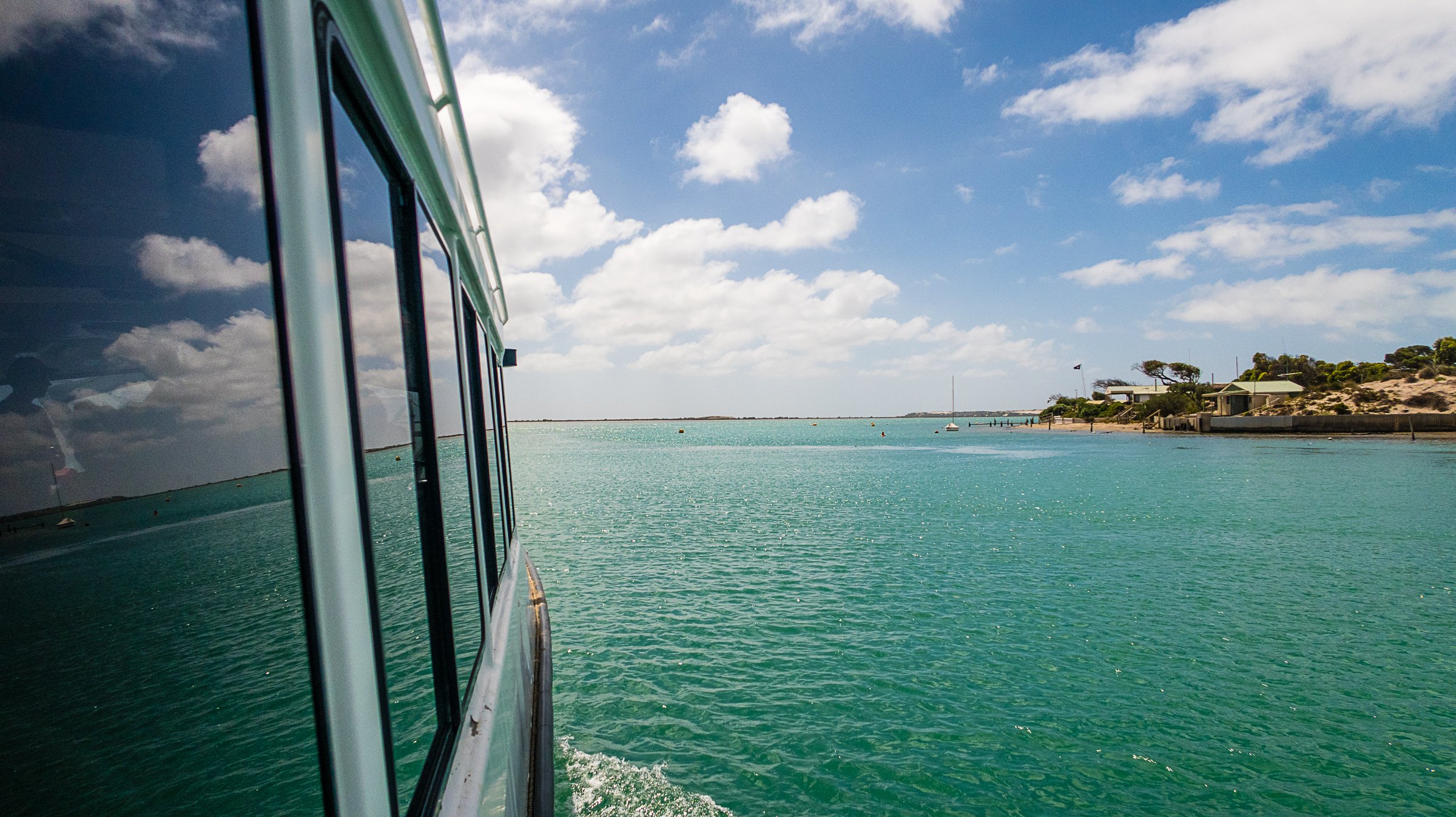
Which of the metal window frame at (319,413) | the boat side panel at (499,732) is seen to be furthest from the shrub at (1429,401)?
the metal window frame at (319,413)

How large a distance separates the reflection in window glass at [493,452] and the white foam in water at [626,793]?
99.0 inches

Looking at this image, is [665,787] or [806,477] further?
[806,477]

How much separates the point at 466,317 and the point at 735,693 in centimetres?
621

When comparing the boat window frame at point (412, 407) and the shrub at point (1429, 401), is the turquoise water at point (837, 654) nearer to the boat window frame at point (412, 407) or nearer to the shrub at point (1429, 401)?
the boat window frame at point (412, 407)

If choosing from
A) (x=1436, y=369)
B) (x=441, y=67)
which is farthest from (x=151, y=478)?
(x=1436, y=369)

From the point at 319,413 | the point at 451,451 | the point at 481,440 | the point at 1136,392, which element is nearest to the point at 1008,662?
the point at 481,440

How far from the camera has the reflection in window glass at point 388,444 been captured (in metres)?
1.29

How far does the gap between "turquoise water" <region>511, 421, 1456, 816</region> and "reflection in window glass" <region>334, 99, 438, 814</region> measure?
485 centimetres

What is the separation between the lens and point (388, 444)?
61.2 inches

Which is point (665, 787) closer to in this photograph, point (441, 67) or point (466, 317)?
point (466, 317)

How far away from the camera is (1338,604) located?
12477mm

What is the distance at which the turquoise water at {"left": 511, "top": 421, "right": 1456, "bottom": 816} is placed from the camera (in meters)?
6.35

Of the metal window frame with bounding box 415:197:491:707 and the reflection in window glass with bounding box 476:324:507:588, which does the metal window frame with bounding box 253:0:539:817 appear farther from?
the reflection in window glass with bounding box 476:324:507:588

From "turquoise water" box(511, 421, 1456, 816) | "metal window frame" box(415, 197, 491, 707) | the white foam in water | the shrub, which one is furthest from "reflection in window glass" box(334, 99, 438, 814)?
the shrub
